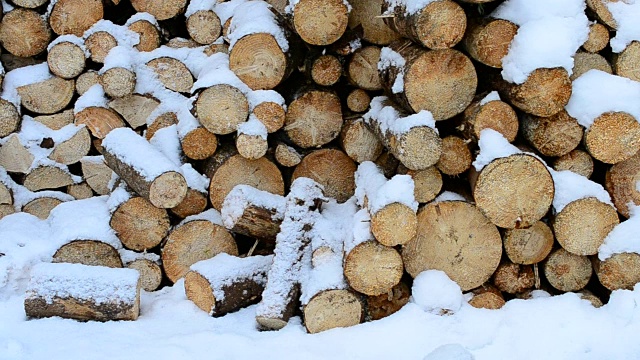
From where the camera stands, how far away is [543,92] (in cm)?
332

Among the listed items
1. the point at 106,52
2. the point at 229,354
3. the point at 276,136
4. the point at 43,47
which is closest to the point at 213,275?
the point at 229,354

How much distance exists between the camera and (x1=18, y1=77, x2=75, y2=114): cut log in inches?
181

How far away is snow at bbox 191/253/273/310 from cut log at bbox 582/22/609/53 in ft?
6.59

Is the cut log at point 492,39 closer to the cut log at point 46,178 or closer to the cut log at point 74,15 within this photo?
the cut log at point 74,15

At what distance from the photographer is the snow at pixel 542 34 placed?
328 centimetres

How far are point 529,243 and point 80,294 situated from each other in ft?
7.40

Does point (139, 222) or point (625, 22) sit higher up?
point (625, 22)

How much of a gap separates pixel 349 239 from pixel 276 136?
1.05 metres

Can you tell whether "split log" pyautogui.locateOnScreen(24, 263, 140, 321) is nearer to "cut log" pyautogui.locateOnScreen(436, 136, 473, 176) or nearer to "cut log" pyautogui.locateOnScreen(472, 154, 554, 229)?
"cut log" pyautogui.locateOnScreen(436, 136, 473, 176)

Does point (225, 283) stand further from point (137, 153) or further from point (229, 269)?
point (137, 153)

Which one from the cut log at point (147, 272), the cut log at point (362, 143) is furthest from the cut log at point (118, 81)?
the cut log at point (362, 143)

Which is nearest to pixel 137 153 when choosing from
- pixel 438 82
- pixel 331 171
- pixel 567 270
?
pixel 331 171

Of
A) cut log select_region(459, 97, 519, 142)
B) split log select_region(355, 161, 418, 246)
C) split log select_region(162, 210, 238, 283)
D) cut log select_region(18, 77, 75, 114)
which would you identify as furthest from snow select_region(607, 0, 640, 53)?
cut log select_region(18, 77, 75, 114)

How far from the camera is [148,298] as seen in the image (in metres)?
3.86
